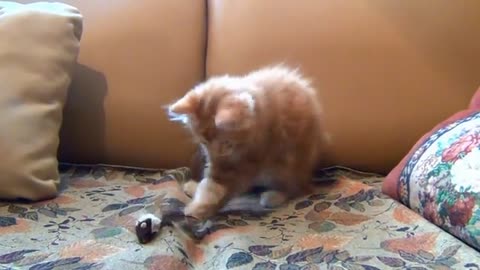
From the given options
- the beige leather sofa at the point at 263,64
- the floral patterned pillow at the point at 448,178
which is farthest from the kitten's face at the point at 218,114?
the floral patterned pillow at the point at 448,178

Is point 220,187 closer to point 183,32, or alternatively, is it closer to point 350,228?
point 350,228

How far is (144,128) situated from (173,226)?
0.43 m

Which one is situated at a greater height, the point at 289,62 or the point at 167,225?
the point at 289,62

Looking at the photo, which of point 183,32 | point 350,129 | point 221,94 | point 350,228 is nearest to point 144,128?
point 183,32

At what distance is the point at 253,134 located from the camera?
122 cm

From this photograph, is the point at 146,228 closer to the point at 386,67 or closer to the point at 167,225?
the point at 167,225

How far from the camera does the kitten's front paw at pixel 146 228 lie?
1.08 m

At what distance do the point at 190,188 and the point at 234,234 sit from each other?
0.28 metres

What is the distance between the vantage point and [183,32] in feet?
5.02

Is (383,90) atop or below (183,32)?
below

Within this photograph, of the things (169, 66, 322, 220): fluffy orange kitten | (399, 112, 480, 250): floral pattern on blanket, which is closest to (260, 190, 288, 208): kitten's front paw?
(169, 66, 322, 220): fluffy orange kitten

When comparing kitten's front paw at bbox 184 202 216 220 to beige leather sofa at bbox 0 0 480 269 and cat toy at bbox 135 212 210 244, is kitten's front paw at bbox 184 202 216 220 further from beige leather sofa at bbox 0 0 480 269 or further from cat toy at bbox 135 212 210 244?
beige leather sofa at bbox 0 0 480 269

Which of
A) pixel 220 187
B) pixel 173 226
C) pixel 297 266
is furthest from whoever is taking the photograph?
pixel 220 187

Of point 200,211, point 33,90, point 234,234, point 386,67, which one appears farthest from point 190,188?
point 386,67
